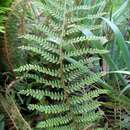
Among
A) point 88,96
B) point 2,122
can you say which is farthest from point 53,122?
point 2,122

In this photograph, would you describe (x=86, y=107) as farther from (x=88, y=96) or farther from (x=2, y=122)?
(x=2, y=122)

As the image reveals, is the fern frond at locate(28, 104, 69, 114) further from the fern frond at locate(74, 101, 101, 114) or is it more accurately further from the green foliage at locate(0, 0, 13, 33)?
the green foliage at locate(0, 0, 13, 33)

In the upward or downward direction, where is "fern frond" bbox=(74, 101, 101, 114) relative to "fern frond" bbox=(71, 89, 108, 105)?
downward

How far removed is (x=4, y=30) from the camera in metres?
1.83

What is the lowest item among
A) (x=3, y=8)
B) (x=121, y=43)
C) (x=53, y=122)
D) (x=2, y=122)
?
(x=2, y=122)

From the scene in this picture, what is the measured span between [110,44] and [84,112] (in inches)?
24.0

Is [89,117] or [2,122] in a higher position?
[89,117]

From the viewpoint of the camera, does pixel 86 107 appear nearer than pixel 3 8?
Yes

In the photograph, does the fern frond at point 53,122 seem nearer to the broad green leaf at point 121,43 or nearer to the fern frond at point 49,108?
the fern frond at point 49,108

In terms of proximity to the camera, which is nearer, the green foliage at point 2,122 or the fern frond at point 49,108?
the fern frond at point 49,108

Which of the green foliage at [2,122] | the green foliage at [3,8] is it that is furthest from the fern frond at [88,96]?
the green foliage at [3,8]

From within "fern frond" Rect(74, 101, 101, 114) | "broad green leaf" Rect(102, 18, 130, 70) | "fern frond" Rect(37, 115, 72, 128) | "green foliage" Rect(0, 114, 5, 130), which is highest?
"broad green leaf" Rect(102, 18, 130, 70)

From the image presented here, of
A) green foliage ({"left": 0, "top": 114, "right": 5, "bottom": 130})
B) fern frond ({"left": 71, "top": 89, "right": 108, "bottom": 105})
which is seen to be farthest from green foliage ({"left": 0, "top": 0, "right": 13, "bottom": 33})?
fern frond ({"left": 71, "top": 89, "right": 108, "bottom": 105})

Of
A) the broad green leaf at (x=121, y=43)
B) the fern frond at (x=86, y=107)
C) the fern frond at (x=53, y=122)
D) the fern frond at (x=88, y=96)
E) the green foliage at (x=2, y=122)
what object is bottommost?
the green foliage at (x=2, y=122)
